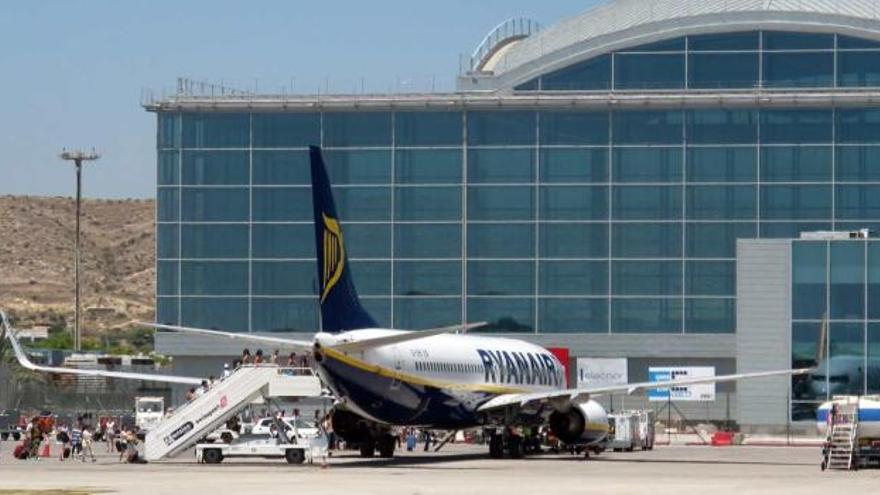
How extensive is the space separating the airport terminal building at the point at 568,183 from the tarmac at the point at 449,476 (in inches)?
1711

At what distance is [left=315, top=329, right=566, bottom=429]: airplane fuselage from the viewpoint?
58.8 meters

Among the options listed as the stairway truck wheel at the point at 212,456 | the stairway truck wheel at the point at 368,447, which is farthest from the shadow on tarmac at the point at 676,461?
the stairway truck wheel at the point at 212,456

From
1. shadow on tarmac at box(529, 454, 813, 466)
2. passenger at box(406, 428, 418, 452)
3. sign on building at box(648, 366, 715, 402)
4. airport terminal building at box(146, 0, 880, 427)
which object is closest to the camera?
shadow on tarmac at box(529, 454, 813, 466)

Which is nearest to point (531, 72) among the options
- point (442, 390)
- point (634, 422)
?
Answer: point (634, 422)

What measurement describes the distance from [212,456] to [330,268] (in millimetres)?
8710

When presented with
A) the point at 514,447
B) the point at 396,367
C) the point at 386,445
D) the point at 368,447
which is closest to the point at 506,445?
the point at 514,447

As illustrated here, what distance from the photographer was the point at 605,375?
366 feet

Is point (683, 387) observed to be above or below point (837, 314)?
below

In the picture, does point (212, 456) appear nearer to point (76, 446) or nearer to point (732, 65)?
point (76, 446)

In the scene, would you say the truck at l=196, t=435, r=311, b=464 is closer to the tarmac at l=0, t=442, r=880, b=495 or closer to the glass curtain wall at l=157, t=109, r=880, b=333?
the tarmac at l=0, t=442, r=880, b=495

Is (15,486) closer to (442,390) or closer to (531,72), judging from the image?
(442,390)

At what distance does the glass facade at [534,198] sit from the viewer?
373 feet

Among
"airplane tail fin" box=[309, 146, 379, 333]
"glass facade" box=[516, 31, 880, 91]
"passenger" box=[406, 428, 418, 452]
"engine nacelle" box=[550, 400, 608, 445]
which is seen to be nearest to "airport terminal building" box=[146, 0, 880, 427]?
"glass facade" box=[516, 31, 880, 91]

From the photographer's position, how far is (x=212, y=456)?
64000 millimetres
